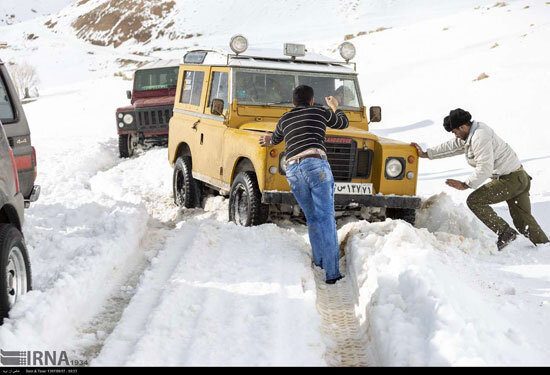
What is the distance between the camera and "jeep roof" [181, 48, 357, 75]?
26.3 feet

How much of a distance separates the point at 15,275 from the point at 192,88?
5.01 m

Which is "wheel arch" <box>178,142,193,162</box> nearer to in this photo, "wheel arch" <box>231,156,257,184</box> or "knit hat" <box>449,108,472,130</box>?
"wheel arch" <box>231,156,257,184</box>

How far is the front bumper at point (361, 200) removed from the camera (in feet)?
22.5

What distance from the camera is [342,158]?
708 centimetres

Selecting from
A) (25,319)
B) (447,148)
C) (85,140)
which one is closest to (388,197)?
(447,148)

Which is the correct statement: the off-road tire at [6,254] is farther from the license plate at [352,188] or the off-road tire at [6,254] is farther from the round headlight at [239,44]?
the round headlight at [239,44]

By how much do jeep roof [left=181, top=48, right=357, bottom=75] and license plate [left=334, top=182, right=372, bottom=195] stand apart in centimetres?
172

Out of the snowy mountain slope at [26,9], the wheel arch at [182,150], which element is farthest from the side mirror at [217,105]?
the snowy mountain slope at [26,9]

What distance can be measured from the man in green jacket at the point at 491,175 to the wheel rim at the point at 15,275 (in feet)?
13.8

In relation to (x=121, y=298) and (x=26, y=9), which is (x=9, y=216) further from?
(x=26, y=9)

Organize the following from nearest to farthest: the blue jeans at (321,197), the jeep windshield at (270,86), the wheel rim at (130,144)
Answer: the blue jeans at (321,197)
the jeep windshield at (270,86)
the wheel rim at (130,144)

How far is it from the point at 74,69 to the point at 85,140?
34.7 meters

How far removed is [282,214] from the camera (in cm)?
761

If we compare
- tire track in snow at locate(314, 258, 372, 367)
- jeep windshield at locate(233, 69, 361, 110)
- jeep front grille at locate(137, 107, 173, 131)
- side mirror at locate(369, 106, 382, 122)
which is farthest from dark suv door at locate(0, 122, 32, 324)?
jeep front grille at locate(137, 107, 173, 131)
